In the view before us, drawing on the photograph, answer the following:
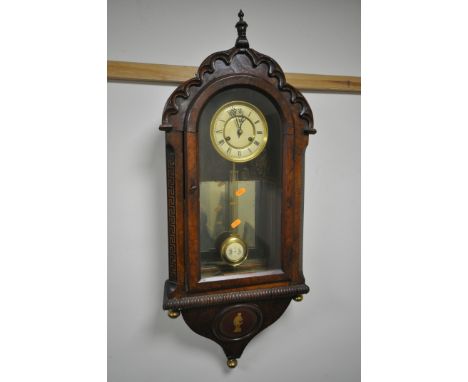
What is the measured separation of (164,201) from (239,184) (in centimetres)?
30

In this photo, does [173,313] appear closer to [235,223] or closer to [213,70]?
[235,223]

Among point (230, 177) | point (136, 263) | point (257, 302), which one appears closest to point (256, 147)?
point (230, 177)

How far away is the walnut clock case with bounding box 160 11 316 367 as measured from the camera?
717 millimetres

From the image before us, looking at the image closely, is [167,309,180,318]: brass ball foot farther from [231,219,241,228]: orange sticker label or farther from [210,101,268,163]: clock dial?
[210,101,268,163]: clock dial

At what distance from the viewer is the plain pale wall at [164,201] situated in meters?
0.92

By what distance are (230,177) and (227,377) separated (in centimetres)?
75

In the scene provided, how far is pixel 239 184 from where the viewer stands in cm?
80

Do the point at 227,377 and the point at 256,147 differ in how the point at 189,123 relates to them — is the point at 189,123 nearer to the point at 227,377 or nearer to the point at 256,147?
the point at 256,147

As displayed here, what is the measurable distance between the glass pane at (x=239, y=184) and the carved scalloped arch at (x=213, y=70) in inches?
2.3

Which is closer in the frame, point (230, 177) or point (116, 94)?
point (230, 177)

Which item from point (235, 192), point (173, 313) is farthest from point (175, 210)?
point (173, 313)

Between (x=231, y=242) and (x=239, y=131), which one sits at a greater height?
(x=239, y=131)

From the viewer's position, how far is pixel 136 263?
3.16 feet

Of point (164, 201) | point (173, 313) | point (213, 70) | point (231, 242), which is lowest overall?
point (173, 313)
